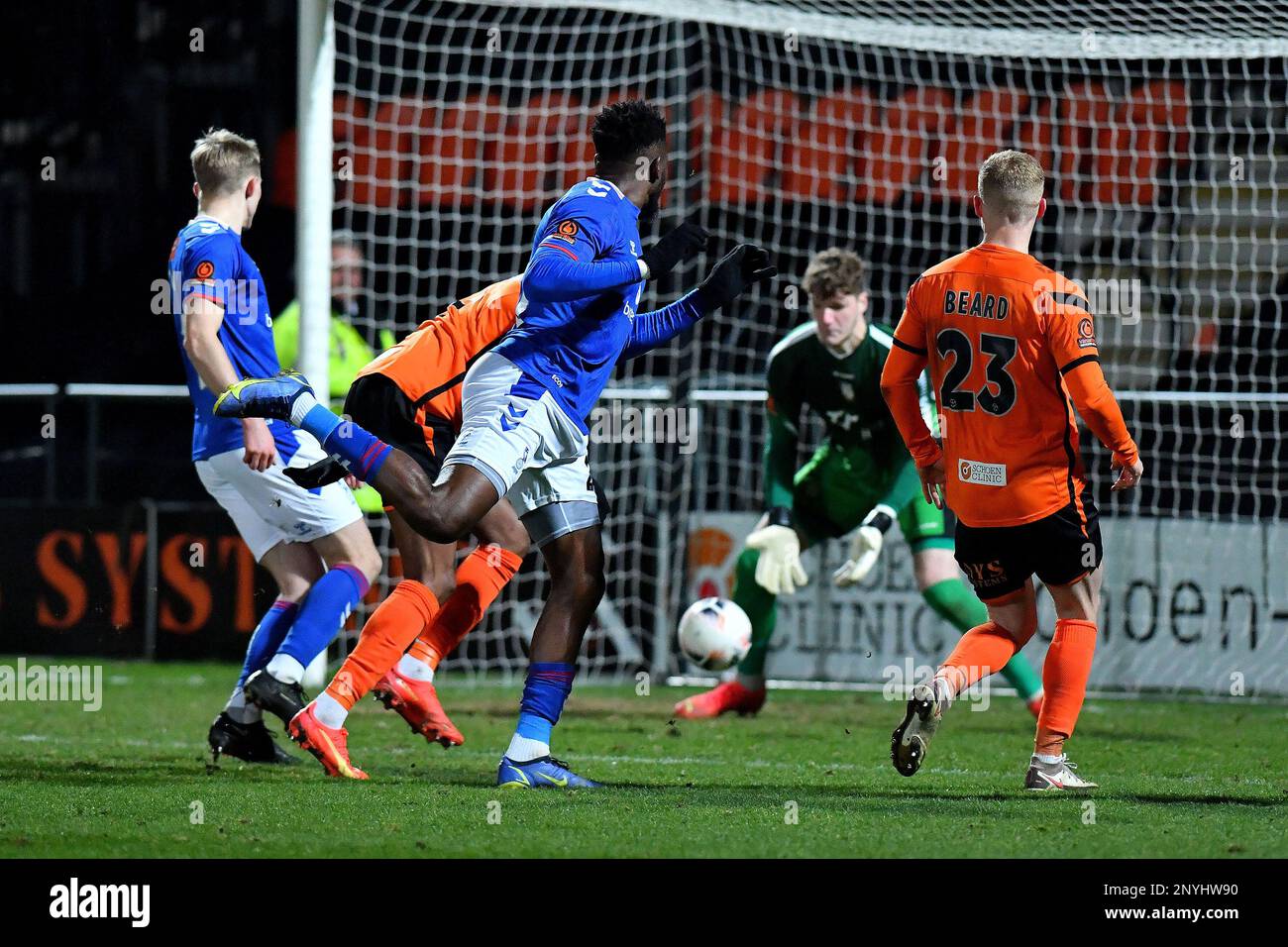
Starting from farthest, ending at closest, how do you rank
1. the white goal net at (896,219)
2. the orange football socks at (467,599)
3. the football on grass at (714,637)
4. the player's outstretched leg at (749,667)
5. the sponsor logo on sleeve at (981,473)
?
1. the white goal net at (896,219)
2. the player's outstretched leg at (749,667)
3. the football on grass at (714,637)
4. the orange football socks at (467,599)
5. the sponsor logo on sleeve at (981,473)

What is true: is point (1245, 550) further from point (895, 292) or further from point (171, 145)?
point (171, 145)

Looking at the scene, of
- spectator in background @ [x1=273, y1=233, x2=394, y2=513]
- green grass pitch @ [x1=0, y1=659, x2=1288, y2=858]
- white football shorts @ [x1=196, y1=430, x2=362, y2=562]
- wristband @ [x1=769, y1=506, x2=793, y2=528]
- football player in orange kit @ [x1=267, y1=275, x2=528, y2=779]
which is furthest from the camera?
spectator in background @ [x1=273, y1=233, x2=394, y2=513]

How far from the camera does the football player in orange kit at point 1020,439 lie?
198 inches

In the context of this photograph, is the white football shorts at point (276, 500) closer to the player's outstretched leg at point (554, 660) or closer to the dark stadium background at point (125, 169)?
the player's outstretched leg at point (554, 660)

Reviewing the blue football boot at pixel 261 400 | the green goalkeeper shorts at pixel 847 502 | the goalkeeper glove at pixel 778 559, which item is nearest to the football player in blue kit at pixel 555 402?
the blue football boot at pixel 261 400

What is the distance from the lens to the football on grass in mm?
6578

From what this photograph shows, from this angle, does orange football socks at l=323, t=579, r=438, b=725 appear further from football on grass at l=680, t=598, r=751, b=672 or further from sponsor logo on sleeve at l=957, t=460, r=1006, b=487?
sponsor logo on sleeve at l=957, t=460, r=1006, b=487

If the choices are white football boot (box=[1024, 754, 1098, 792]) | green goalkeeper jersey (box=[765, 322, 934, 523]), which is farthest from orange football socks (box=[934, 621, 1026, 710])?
green goalkeeper jersey (box=[765, 322, 934, 523])

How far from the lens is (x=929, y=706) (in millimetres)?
4895

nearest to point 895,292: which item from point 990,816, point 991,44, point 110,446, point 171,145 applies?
point 991,44

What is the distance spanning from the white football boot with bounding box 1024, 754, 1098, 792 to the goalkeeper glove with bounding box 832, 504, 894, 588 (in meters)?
2.01

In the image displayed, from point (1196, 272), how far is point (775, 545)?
5083 mm

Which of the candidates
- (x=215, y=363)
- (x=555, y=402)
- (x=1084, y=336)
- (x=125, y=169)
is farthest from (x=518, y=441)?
(x=125, y=169)

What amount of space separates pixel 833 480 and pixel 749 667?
89 cm
